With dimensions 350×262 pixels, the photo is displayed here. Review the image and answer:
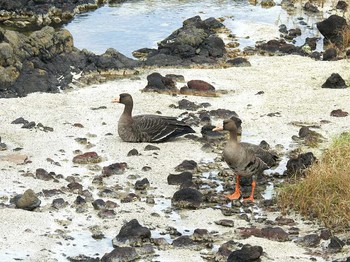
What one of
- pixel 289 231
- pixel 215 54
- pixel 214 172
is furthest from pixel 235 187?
pixel 215 54

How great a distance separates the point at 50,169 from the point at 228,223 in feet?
11.6

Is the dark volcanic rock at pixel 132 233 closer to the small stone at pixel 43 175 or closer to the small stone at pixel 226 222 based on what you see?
the small stone at pixel 226 222

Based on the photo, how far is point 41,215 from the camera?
38.7ft

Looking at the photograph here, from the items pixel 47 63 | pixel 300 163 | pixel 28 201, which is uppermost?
pixel 300 163

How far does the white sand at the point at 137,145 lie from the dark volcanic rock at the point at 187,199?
0.56 feet

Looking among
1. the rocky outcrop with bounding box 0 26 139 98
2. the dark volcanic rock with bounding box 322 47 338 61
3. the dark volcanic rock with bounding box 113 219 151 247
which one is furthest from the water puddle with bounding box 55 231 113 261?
the dark volcanic rock with bounding box 322 47 338 61

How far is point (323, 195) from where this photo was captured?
12.0m

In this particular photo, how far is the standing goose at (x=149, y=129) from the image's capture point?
50.7 ft

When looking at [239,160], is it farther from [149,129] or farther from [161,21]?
[161,21]

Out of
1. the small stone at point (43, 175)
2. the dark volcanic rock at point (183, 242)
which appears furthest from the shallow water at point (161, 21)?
the dark volcanic rock at point (183, 242)

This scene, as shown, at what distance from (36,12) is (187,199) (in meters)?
19.7

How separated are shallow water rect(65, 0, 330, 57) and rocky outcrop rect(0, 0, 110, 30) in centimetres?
57

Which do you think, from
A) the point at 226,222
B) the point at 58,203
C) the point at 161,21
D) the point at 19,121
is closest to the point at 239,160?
the point at 226,222

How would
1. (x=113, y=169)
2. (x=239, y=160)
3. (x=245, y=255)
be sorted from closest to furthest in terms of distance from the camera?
(x=245, y=255)
(x=239, y=160)
(x=113, y=169)
